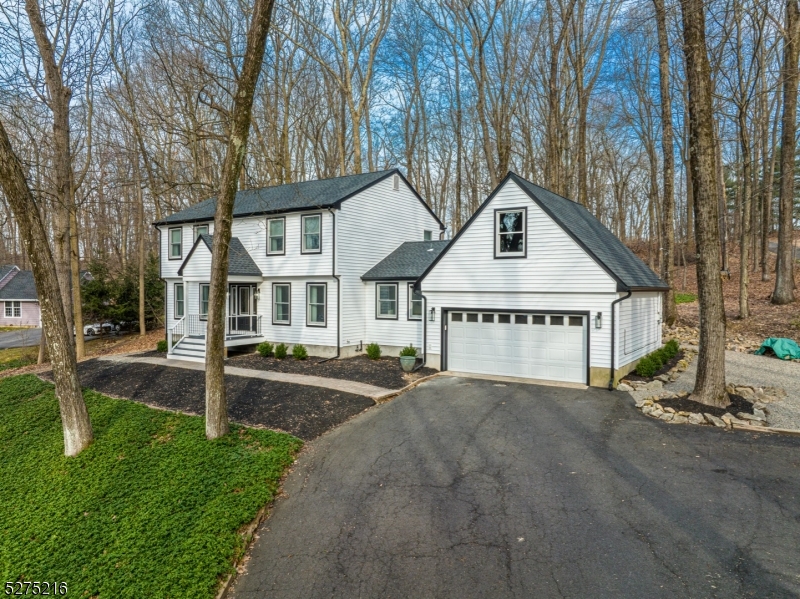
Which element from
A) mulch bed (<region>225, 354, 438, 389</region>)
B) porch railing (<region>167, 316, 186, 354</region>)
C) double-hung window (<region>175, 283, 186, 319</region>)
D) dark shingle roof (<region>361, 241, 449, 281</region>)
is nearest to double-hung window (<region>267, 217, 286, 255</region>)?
dark shingle roof (<region>361, 241, 449, 281</region>)

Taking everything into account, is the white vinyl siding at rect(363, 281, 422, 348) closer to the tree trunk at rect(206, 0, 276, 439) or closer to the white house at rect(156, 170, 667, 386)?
the white house at rect(156, 170, 667, 386)

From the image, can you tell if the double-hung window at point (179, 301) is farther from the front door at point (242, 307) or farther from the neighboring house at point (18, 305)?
the neighboring house at point (18, 305)

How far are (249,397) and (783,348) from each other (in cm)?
1573

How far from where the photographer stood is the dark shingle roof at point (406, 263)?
1695cm

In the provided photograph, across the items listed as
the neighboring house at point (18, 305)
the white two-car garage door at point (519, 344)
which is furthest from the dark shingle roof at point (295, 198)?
the neighboring house at point (18, 305)

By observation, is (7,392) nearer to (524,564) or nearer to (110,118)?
(524,564)

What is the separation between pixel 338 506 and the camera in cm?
616

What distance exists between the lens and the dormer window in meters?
12.6

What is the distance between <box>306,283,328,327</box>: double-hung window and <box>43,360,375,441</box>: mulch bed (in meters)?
4.45

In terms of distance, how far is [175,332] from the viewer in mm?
19156

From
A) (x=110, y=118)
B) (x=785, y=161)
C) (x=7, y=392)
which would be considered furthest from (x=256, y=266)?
(x=785, y=161)

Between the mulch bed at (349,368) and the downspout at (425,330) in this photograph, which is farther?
the downspout at (425,330)

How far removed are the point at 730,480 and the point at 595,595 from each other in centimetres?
352

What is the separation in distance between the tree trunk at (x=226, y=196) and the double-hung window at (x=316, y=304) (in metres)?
9.00
